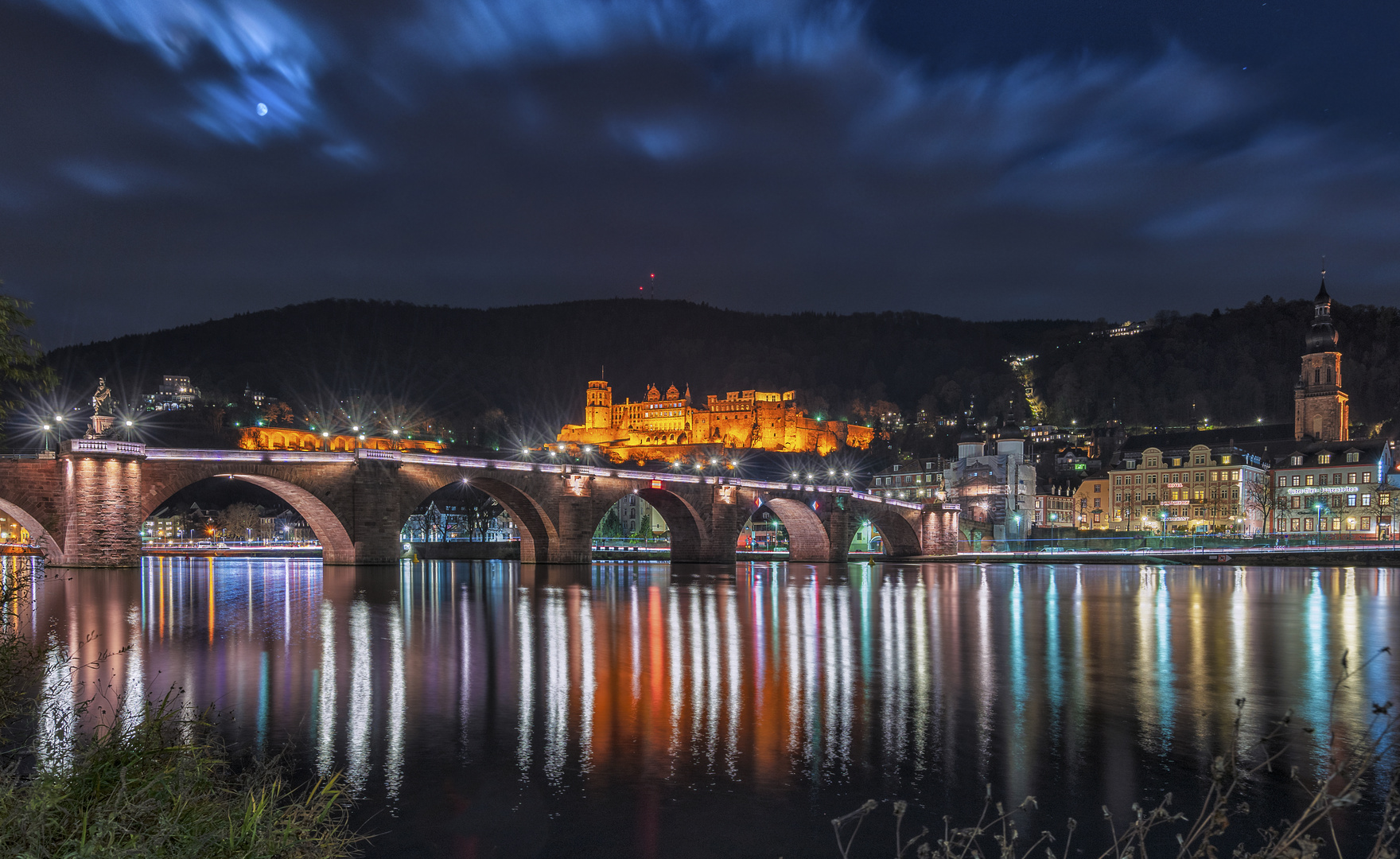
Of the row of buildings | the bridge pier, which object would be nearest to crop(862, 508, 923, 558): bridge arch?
the row of buildings

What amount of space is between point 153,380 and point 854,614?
136391 mm

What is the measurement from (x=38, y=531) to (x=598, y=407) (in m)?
143

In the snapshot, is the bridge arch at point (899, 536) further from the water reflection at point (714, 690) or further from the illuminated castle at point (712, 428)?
the illuminated castle at point (712, 428)

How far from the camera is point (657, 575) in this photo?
5012 cm

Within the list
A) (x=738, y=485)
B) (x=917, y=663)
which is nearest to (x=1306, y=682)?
(x=917, y=663)

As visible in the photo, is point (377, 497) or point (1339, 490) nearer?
point (377, 497)

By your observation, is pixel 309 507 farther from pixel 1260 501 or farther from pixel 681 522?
pixel 1260 501

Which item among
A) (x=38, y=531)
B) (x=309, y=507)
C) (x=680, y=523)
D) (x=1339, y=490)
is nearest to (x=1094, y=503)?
(x=1339, y=490)

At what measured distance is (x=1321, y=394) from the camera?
103750mm

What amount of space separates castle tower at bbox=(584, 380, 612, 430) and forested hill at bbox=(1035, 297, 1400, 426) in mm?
78509

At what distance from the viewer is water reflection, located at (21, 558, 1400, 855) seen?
8977 mm

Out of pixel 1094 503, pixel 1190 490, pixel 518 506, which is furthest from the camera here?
pixel 1094 503

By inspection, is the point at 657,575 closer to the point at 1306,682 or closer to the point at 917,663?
the point at 917,663

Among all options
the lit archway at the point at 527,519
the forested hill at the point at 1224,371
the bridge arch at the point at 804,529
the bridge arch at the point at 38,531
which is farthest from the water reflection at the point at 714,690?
the forested hill at the point at 1224,371
